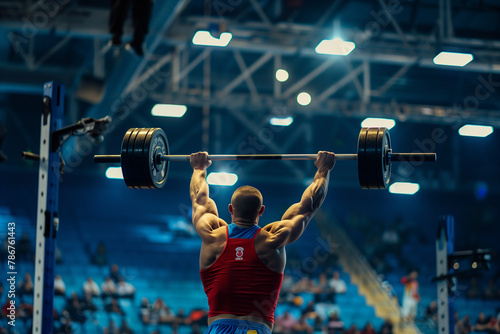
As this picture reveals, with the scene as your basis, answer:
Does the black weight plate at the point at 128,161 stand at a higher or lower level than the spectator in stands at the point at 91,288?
lower

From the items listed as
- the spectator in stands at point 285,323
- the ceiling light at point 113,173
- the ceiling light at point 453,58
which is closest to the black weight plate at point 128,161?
the ceiling light at point 453,58

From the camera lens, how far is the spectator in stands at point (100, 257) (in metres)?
11.4

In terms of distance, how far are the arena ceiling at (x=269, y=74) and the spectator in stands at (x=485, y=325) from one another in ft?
10.3

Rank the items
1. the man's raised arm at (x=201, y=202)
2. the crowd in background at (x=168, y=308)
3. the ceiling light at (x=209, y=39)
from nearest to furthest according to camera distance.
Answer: the man's raised arm at (x=201, y=202) → the ceiling light at (x=209, y=39) → the crowd in background at (x=168, y=308)

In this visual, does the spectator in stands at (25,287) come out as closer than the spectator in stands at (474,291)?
Yes

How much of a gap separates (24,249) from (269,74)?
5.32m

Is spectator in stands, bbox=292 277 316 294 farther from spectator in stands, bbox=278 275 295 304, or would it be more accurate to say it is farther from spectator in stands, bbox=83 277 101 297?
spectator in stands, bbox=83 277 101 297

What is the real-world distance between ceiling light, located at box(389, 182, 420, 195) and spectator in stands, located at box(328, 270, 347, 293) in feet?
9.20

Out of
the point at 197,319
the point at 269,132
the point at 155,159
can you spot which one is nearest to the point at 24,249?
the point at 197,319

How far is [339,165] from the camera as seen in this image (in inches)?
552

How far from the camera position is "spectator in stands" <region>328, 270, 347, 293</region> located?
449 inches

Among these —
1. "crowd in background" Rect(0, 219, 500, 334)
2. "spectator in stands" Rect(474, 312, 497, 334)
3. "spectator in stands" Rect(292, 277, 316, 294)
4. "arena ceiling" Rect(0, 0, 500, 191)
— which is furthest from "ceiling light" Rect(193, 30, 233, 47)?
"spectator in stands" Rect(474, 312, 497, 334)

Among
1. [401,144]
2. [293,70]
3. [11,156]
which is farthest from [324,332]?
[11,156]

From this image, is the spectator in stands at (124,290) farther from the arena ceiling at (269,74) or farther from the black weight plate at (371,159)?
the black weight plate at (371,159)
